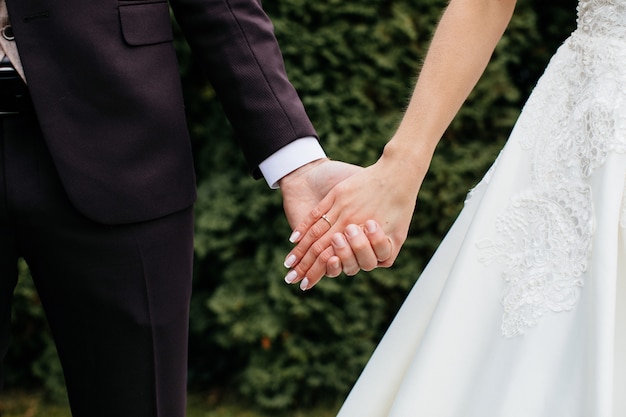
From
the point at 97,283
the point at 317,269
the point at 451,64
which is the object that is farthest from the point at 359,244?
the point at 97,283

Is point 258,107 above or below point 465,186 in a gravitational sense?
above

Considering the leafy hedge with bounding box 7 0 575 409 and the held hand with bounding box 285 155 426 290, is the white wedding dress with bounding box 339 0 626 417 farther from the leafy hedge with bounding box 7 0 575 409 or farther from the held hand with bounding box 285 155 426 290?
the leafy hedge with bounding box 7 0 575 409

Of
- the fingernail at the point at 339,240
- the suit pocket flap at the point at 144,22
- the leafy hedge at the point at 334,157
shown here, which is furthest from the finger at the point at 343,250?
the leafy hedge at the point at 334,157

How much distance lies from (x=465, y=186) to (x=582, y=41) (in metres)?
1.82

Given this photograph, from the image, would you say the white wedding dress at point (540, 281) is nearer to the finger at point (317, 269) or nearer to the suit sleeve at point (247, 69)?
the finger at point (317, 269)

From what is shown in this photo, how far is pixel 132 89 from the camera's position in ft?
5.14

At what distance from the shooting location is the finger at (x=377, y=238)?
5.99 ft

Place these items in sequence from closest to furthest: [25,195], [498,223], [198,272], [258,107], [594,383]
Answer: [594,383] < [25,195] < [498,223] < [258,107] < [198,272]

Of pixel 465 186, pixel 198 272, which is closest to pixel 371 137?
pixel 465 186

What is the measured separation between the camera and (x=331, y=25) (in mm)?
3293

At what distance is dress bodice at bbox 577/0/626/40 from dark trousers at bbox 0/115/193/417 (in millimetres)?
889

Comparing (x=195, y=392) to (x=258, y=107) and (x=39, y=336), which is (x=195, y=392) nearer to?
(x=39, y=336)

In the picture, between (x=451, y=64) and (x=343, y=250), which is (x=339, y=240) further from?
(x=451, y=64)

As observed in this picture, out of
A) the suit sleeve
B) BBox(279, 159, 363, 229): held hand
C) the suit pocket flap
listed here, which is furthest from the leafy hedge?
the suit pocket flap
